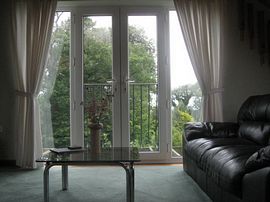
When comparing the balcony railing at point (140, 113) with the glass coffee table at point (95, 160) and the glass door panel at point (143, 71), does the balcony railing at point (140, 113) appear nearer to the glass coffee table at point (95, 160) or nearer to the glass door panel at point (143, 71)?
the glass door panel at point (143, 71)

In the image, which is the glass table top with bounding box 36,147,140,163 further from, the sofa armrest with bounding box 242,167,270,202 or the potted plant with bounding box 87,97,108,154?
the sofa armrest with bounding box 242,167,270,202

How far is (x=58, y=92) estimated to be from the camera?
4371 millimetres

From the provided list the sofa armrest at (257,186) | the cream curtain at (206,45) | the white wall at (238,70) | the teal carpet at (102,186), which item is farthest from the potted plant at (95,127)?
the white wall at (238,70)

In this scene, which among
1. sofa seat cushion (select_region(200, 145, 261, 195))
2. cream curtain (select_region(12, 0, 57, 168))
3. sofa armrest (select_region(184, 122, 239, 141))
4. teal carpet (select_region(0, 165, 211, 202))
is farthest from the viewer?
cream curtain (select_region(12, 0, 57, 168))

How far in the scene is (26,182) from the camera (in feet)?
10.6

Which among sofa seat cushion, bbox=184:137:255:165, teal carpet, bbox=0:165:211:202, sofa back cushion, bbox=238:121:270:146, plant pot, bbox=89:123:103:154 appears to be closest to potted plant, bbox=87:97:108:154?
plant pot, bbox=89:123:103:154

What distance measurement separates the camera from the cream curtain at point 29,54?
13.3 ft

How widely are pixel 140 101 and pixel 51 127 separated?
4.27ft

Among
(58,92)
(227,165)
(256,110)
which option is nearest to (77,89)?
(58,92)

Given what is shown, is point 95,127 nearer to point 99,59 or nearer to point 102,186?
point 102,186

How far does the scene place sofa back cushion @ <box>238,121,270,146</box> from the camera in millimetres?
2820

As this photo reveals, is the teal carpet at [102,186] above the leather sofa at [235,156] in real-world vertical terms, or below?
below

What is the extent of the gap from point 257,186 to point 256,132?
148 centimetres

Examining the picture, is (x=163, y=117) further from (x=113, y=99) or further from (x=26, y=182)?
(x=26, y=182)
